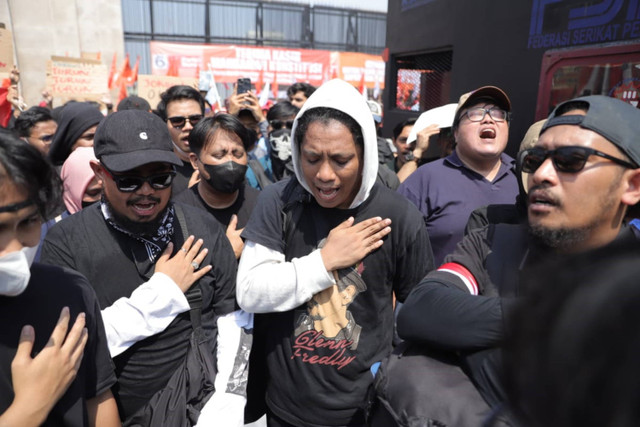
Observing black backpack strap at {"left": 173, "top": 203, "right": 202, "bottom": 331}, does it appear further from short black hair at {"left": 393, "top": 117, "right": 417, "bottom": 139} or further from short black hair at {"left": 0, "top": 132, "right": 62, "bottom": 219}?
short black hair at {"left": 393, "top": 117, "right": 417, "bottom": 139}

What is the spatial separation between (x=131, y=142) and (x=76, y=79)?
6.80 m

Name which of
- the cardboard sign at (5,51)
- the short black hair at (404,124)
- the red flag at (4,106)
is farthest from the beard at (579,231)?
the cardboard sign at (5,51)

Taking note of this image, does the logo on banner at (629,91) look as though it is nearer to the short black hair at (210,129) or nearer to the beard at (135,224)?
the short black hair at (210,129)

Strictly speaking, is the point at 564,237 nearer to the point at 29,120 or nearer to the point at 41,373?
the point at 41,373

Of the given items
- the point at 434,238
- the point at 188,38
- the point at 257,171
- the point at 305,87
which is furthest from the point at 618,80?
the point at 188,38

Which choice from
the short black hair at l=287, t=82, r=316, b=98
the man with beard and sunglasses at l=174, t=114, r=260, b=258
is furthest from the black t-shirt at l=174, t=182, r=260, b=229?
the short black hair at l=287, t=82, r=316, b=98

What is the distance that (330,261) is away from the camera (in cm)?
158

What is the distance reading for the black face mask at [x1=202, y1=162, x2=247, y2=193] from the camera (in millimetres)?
2566

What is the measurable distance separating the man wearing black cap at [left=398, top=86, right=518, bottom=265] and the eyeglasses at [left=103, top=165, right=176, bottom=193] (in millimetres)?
1569

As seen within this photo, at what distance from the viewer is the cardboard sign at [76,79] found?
23.3ft

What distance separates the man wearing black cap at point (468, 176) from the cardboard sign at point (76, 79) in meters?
6.76

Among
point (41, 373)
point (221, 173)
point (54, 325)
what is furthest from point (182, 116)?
point (41, 373)

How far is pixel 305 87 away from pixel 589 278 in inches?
198

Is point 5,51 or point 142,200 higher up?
point 5,51
